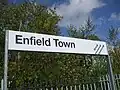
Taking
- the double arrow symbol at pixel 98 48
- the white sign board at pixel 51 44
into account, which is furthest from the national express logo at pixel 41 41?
the double arrow symbol at pixel 98 48

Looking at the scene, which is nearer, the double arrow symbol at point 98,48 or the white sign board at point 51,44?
the white sign board at point 51,44

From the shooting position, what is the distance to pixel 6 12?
15.8 metres

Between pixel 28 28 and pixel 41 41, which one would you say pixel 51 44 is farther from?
pixel 28 28

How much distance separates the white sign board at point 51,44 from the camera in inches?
225

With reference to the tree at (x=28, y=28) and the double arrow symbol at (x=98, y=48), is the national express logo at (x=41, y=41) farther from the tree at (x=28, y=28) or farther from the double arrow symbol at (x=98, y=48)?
the tree at (x=28, y=28)

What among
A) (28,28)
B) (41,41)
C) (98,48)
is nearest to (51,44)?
(41,41)

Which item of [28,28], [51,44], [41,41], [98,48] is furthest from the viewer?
[28,28]

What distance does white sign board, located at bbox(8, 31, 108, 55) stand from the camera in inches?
225

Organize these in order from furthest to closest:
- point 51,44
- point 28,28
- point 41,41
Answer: point 28,28
point 51,44
point 41,41

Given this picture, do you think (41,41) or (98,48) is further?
(98,48)

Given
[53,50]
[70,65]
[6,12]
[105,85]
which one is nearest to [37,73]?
[70,65]

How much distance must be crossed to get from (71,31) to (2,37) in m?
9.17

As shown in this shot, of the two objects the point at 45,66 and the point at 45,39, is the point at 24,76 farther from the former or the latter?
the point at 45,39

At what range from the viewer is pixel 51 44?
20.5 feet
